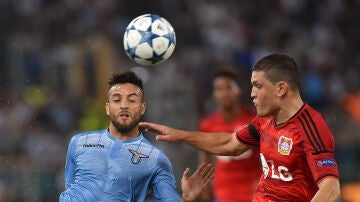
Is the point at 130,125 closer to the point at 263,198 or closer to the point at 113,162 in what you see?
the point at 113,162

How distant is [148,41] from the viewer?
7.54m

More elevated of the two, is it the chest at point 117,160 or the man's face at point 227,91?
the man's face at point 227,91

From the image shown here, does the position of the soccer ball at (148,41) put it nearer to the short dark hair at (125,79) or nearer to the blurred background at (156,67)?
the short dark hair at (125,79)

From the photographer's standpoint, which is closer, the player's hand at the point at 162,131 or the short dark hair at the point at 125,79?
the player's hand at the point at 162,131

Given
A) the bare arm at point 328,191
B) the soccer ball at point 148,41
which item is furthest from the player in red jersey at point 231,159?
the bare arm at point 328,191

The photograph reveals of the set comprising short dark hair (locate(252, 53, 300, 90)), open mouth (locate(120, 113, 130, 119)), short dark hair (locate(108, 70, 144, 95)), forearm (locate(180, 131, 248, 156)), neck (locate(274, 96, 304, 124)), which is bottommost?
forearm (locate(180, 131, 248, 156))

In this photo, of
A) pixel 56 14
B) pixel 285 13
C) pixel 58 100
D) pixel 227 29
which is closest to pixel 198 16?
pixel 227 29

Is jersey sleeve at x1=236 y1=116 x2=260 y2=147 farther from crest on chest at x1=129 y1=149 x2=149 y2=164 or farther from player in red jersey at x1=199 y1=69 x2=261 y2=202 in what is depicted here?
player in red jersey at x1=199 y1=69 x2=261 y2=202

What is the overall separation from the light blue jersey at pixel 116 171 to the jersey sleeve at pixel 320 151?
1.11 meters

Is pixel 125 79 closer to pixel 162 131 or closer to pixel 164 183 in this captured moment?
pixel 162 131

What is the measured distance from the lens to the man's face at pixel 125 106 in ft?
20.7

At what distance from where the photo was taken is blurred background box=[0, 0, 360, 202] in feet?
42.4

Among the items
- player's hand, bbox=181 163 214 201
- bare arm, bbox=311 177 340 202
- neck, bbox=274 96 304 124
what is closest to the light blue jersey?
player's hand, bbox=181 163 214 201

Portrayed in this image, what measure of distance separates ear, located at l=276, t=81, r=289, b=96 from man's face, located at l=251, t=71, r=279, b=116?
0.03 m
